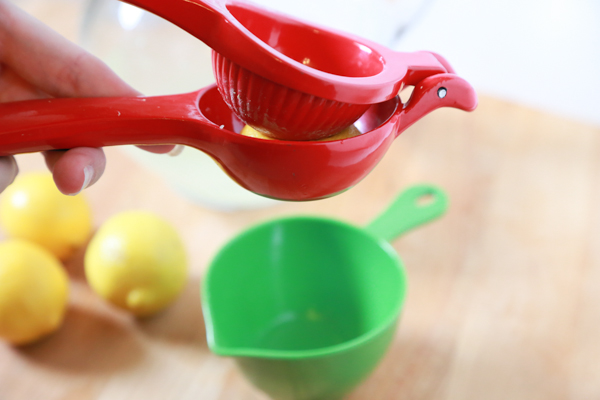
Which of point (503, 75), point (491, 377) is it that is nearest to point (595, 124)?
point (503, 75)

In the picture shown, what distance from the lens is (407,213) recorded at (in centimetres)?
55

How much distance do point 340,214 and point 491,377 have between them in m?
0.24

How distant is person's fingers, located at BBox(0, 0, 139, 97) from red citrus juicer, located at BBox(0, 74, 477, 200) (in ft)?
0.39

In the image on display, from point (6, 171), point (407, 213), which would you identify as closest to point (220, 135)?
point (6, 171)

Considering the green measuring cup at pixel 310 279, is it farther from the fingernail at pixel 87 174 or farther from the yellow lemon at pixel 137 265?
the fingernail at pixel 87 174

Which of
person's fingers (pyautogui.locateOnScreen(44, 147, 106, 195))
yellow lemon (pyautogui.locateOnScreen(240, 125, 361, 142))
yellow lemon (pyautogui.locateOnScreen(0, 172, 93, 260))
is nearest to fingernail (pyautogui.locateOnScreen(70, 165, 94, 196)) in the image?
person's fingers (pyautogui.locateOnScreen(44, 147, 106, 195))

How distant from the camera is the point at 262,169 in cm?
29

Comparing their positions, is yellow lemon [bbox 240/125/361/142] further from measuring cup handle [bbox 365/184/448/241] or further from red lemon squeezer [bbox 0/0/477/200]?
measuring cup handle [bbox 365/184/448/241]

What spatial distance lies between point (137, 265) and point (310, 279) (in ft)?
0.60

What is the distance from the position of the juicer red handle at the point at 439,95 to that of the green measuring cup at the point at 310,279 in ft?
0.66

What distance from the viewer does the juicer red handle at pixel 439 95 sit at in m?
0.30

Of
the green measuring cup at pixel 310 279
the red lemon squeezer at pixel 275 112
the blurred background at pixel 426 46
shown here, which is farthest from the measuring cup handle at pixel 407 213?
the red lemon squeezer at pixel 275 112

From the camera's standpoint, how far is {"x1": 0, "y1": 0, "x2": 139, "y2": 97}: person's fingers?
42 cm

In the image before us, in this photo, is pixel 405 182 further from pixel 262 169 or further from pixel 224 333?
pixel 262 169
